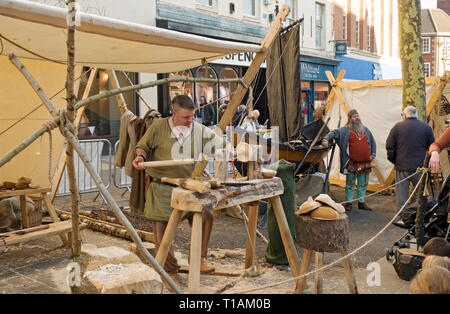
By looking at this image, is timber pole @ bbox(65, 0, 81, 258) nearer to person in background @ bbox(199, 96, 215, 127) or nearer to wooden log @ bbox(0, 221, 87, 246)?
wooden log @ bbox(0, 221, 87, 246)

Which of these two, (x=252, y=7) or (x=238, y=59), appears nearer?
(x=238, y=59)

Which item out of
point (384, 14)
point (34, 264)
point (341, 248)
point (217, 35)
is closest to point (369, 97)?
point (217, 35)

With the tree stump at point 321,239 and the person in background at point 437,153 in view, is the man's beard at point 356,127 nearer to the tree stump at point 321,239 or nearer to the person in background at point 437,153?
the person in background at point 437,153

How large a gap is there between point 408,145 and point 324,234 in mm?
4407

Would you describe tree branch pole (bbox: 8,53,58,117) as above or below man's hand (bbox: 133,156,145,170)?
above

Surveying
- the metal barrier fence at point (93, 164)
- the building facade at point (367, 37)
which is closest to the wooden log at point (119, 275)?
the metal barrier fence at point (93, 164)

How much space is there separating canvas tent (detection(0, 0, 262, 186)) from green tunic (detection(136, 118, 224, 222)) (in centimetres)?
85

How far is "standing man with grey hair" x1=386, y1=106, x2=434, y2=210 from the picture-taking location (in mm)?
7688

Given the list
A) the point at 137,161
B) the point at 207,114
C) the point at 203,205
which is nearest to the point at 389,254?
the point at 203,205

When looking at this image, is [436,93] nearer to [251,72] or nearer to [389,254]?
[389,254]

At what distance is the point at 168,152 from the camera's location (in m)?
4.69

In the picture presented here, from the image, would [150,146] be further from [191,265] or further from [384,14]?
[384,14]

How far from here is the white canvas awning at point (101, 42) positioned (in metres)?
3.42

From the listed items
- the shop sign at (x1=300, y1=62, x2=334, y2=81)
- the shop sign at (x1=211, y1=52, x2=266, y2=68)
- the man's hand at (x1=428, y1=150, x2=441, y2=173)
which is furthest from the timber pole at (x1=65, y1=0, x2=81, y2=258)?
the shop sign at (x1=300, y1=62, x2=334, y2=81)
